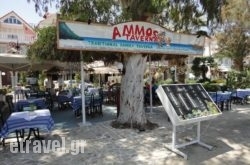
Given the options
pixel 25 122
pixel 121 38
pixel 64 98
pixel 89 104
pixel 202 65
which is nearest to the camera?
pixel 25 122

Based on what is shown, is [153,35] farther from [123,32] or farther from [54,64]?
[54,64]

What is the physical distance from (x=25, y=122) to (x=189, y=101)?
3838 mm

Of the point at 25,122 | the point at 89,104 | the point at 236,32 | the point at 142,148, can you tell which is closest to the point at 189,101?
the point at 142,148

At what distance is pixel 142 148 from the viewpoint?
22.7 ft

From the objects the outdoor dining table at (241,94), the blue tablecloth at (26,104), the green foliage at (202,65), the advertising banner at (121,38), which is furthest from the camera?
the green foliage at (202,65)

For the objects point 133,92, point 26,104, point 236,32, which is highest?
point 236,32

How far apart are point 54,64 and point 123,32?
20.8 ft

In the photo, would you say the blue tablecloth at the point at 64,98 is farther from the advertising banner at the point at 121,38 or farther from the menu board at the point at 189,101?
the menu board at the point at 189,101

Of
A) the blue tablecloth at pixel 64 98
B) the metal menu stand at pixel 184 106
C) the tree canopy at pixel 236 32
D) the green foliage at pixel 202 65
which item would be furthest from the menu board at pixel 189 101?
the green foliage at pixel 202 65

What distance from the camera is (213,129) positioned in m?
8.88

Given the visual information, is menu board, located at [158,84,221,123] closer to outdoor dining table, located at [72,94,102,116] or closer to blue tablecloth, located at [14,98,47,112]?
outdoor dining table, located at [72,94,102,116]

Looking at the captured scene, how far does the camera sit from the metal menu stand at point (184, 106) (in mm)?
6277

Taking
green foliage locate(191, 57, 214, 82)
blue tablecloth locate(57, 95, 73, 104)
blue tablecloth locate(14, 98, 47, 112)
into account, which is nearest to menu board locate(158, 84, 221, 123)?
blue tablecloth locate(14, 98, 47, 112)

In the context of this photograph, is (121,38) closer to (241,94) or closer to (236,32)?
(241,94)
